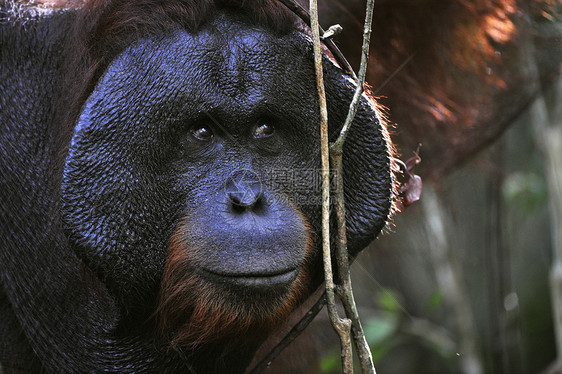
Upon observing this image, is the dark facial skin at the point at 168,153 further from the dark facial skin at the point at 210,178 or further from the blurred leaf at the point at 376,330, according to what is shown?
the blurred leaf at the point at 376,330

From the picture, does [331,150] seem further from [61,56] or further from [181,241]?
[61,56]

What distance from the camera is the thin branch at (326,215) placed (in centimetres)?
154

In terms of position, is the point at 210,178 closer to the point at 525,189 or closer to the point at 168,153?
the point at 168,153

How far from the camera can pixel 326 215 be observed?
158 cm

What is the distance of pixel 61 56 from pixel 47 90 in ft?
0.36

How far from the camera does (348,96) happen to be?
1.76m

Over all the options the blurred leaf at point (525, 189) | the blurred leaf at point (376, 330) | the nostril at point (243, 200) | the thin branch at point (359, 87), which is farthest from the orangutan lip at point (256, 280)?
the blurred leaf at point (525, 189)

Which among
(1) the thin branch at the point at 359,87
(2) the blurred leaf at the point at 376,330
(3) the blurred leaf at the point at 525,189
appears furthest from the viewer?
(3) the blurred leaf at the point at 525,189

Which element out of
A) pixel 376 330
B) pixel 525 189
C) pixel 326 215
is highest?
pixel 326 215

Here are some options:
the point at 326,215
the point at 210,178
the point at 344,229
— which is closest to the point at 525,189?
the point at 344,229

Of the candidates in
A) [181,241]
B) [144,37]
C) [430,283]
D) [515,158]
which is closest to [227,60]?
[144,37]

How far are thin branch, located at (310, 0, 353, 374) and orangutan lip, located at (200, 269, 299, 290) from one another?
0.10m

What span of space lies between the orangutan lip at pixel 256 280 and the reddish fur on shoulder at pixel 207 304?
0.03 meters

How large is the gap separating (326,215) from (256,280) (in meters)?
0.21
